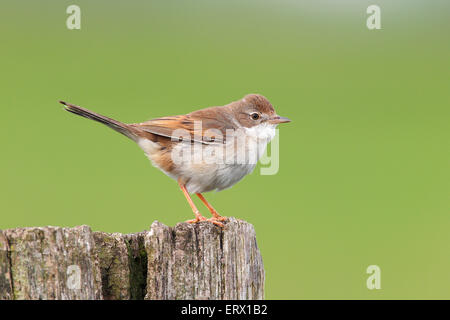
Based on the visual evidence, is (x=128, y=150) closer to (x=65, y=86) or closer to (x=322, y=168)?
(x=65, y=86)

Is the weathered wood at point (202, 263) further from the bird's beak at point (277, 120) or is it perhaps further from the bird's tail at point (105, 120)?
the bird's beak at point (277, 120)

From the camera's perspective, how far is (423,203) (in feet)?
36.6

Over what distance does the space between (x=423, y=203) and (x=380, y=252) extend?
6.41ft

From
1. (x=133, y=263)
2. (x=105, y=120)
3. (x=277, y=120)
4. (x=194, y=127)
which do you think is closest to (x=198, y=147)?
(x=194, y=127)

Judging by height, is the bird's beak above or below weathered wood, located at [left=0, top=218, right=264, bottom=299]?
above

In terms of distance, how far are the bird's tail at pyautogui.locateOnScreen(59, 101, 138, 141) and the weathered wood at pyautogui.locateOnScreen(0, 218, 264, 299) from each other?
82.7 inches

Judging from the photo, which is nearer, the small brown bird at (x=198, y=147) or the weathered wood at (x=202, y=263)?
the weathered wood at (x=202, y=263)

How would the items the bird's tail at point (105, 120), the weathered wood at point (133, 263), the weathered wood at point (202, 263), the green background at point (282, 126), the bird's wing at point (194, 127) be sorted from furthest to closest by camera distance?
the green background at point (282, 126)
the bird's wing at point (194, 127)
the bird's tail at point (105, 120)
the weathered wood at point (202, 263)
the weathered wood at point (133, 263)

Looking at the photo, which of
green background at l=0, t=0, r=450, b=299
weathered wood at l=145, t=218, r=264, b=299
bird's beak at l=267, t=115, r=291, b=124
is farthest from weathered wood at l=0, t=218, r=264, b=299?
green background at l=0, t=0, r=450, b=299

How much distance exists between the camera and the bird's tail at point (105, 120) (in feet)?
18.3

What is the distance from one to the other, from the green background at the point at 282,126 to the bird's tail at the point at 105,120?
254 centimetres

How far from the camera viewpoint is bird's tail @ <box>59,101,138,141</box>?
220 inches

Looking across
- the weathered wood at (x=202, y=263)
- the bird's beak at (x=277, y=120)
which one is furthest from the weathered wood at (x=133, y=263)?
the bird's beak at (x=277, y=120)

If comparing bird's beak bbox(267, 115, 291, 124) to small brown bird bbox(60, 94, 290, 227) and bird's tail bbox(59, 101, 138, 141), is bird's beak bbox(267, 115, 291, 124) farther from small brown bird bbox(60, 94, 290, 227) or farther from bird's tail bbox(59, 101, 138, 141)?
bird's tail bbox(59, 101, 138, 141)
